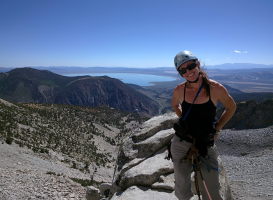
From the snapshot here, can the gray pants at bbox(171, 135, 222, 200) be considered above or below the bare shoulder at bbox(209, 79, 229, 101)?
below

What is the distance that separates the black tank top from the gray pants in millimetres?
386

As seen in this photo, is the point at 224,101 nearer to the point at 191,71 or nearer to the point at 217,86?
the point at 217,86

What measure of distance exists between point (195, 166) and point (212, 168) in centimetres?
32

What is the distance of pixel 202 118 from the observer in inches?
207

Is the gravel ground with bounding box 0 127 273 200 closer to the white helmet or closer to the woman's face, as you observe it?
the woman's face

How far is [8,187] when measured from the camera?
13406mm

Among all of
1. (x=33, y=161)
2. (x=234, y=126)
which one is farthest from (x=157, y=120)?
(x=234, y=126)

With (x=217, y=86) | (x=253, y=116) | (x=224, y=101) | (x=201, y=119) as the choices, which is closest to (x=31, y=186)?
(x=201, y=119)

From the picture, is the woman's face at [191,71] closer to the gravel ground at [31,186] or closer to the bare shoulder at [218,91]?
the bare shoulder at [218,91]

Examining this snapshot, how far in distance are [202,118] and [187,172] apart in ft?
3.93

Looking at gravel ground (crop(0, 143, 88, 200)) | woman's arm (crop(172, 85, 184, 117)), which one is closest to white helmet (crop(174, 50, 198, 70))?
woman's arm (crop(172, 85, 184, 117))

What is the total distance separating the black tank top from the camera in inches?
205

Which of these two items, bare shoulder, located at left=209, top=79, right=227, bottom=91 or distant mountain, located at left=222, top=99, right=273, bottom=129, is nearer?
bare shoulder, located at left=209, top=79, right=227, bottom=91

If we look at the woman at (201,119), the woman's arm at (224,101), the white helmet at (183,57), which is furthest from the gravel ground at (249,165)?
the white helmet at (183,57)
